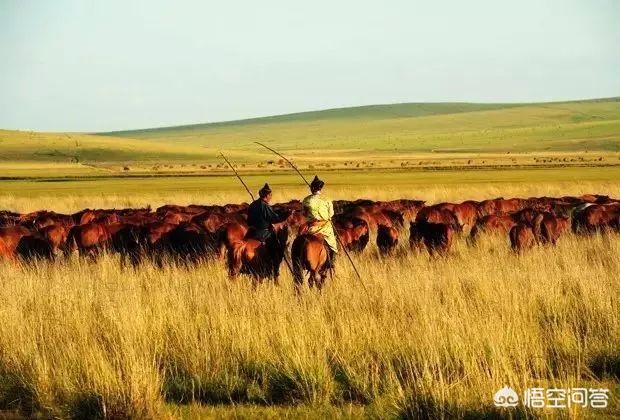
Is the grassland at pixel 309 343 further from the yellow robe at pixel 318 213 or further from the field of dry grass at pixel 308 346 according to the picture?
the yellow robe at pixel 318 213

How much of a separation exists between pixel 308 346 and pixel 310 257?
4.09 metres

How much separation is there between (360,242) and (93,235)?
6014 mm

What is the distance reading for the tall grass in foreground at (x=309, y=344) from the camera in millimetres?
7910

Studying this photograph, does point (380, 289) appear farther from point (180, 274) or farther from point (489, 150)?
point (489, 150)

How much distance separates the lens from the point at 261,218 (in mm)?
13914

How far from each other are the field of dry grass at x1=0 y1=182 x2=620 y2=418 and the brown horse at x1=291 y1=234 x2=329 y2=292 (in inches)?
17.2

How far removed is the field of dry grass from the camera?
7871 millimetres

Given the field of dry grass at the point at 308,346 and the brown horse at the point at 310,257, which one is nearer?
the field of dry grass at the point at 308,346

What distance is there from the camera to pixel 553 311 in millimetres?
10867

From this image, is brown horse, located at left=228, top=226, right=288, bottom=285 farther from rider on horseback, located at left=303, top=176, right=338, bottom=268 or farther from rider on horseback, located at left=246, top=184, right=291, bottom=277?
rider on horseback, located at left=303, top=176, right=338, bottom=268

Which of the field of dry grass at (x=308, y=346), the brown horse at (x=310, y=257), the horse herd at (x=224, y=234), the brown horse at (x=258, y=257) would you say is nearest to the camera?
the field of dry grass at (x=308, y=346)

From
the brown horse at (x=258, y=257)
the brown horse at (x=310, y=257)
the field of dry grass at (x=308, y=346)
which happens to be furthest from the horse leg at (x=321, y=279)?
the brown horse at (x=258, y=257)

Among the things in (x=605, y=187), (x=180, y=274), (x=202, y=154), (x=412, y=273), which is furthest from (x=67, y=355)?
(x=202, y=154)

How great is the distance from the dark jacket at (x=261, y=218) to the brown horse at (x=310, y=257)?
0.71 m
